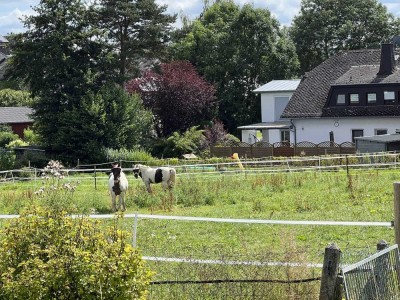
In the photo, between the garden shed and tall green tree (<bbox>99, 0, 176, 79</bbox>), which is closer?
the garden shed

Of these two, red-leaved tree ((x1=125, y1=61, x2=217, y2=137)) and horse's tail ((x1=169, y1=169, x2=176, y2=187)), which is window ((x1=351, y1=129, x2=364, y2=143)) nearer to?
red-leaved tree ((x1=125, y1=61, x2=217, y2=137))

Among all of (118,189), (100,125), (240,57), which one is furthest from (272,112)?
(118,189)

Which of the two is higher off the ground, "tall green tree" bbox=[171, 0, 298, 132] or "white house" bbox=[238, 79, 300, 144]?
"tall green tree" bbox=[171, 0, 298, 132]

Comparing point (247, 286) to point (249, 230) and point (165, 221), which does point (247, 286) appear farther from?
point (165, 221)

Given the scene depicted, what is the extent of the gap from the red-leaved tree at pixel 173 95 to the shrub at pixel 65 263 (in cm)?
5438

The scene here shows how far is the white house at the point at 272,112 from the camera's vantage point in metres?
62.2

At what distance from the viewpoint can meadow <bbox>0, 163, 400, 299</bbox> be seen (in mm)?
11664

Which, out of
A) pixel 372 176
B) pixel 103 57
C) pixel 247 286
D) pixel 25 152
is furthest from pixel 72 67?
pixel 247 286

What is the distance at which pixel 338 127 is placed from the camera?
187 feet

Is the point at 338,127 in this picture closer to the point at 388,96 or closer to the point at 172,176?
the point at 388,96

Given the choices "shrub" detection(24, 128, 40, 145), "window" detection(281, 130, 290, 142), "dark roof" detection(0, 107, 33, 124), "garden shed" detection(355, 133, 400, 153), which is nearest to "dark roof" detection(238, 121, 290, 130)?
"window" detection(281, 130, 290, 142)

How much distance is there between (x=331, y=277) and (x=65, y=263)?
289 cm

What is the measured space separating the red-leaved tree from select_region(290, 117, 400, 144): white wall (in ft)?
28.7

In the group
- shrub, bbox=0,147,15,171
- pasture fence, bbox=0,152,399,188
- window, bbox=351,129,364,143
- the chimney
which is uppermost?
the chimney
